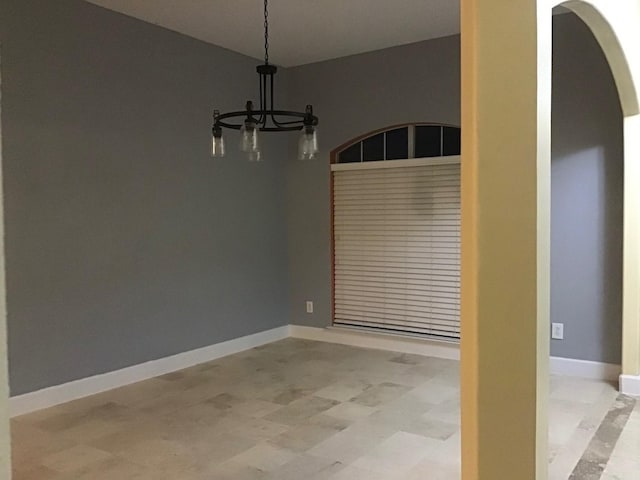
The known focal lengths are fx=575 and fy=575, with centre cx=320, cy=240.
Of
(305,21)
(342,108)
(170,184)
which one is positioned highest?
(305,21)

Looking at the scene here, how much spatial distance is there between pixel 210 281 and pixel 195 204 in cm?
71

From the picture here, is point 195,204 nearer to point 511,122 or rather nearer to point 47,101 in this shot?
point 47,101

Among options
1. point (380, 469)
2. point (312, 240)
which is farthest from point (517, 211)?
point (312, 240)

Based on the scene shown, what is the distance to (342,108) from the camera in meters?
5.67

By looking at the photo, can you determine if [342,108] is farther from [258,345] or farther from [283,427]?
[283,427]

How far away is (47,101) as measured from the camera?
3941 mm

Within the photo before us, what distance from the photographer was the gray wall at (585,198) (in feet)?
14.4

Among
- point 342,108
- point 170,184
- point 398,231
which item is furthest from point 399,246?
point 170,184

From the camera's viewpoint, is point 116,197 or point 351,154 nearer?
point 116,197

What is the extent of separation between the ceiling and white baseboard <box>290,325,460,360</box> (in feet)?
8.90

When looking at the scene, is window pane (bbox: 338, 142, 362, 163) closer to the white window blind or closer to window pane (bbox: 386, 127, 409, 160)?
the white window blind

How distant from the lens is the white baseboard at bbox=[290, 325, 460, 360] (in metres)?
5.12

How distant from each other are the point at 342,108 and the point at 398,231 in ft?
4.41

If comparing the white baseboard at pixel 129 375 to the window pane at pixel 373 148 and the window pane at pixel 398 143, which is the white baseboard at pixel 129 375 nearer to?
the window pane at pixel 373 148
